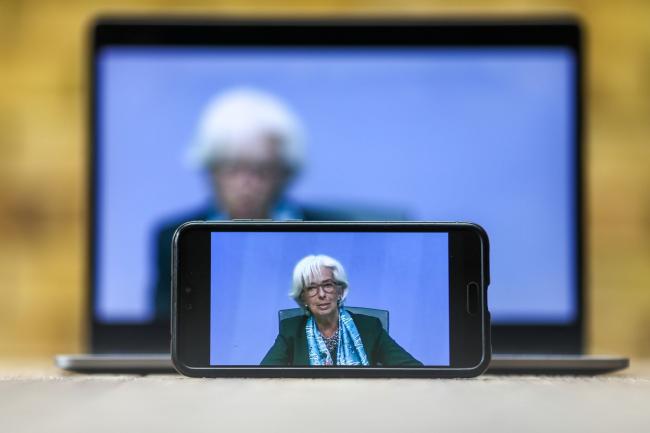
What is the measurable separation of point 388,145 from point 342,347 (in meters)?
0.45

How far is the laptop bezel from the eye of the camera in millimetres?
785

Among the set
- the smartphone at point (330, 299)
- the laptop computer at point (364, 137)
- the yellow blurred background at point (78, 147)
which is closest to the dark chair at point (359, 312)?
the smartphone at point (330, 299)

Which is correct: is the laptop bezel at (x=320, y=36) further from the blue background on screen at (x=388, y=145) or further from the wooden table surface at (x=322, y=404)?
the wooden table surface at (x=322, y=404)

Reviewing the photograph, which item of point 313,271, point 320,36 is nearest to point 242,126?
point 320,36

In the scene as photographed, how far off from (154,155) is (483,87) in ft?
1.21

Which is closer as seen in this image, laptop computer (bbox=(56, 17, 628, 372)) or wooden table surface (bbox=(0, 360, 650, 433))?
wooden table surface (bbox=(0, 360, 650, 433))

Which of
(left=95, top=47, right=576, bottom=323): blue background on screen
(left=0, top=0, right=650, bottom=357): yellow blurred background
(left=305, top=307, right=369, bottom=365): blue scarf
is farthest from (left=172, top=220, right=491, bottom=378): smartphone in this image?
(left=0, top=0, right=650, bottom=357): yellow blurred background

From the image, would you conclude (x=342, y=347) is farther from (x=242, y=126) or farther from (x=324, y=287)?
(x=242, y=126)

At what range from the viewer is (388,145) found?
78 cm

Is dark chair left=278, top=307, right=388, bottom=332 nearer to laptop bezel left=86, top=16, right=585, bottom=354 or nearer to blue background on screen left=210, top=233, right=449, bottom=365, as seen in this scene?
blue background on screen left=210, top=233, right=449, bottom=365

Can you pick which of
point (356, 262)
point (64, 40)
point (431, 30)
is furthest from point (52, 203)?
point (356, 262)

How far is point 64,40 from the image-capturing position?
1036mm

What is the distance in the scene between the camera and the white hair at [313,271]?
365 mm

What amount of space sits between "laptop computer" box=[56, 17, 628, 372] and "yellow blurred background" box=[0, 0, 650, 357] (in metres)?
0.24
